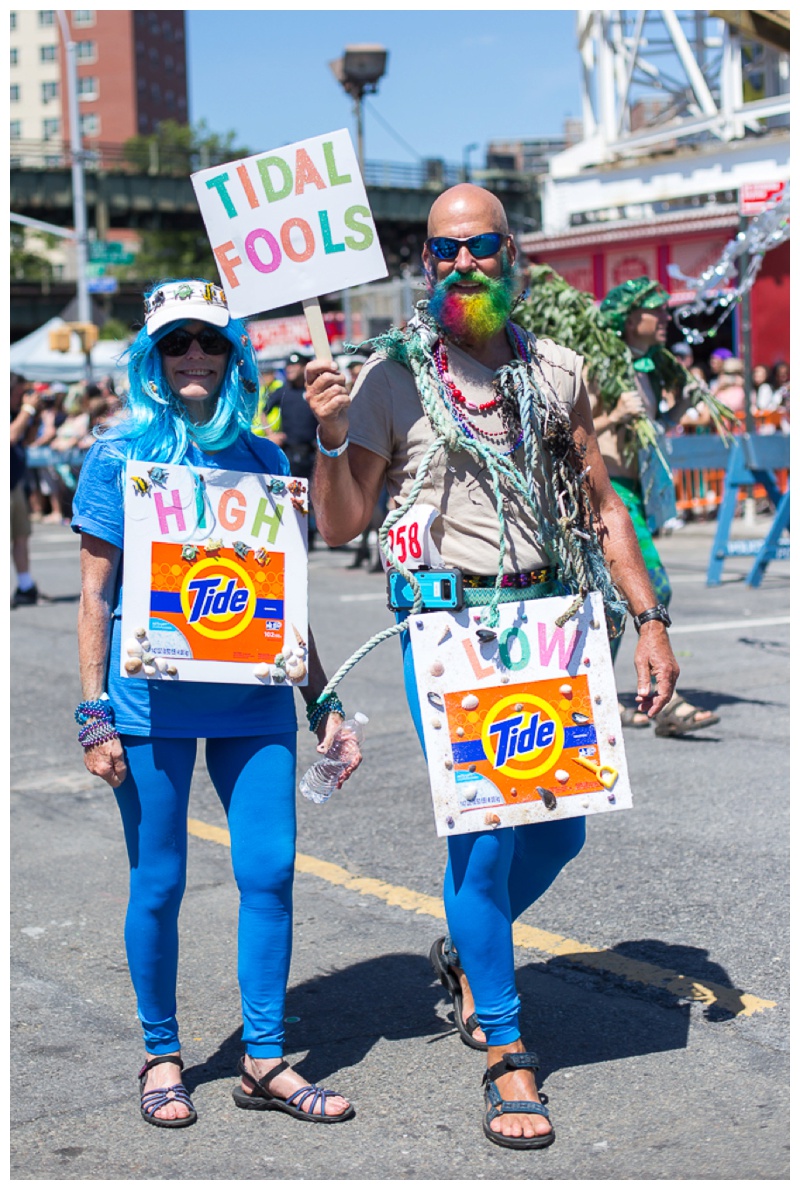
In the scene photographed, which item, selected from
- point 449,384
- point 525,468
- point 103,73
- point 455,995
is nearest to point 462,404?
point 449,384

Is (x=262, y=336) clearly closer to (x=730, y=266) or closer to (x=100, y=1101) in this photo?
(x=730, y=266)

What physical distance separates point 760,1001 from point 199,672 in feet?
5.81

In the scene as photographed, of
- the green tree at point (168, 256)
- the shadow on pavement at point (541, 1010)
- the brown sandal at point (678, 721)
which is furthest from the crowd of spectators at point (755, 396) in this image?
the green tree at point (168, 256)

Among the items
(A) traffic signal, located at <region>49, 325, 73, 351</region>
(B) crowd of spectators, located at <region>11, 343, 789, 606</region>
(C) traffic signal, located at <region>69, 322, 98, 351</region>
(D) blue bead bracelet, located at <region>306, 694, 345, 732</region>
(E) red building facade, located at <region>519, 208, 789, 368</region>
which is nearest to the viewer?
(D) blue bead bracelet, located at <region>306, 694, 345, 732</region>

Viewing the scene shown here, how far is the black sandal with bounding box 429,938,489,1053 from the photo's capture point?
3.76 m

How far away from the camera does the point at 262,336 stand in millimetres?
24422

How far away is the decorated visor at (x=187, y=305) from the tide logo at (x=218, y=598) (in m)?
0.56

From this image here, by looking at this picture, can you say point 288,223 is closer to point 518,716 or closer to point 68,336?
point 518,716

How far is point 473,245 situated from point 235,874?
5.13 feet

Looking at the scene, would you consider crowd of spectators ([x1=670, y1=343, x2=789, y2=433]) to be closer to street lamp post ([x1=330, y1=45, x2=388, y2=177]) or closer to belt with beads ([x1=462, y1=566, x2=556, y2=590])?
street lamp post ([x1=330, y1=45, x2=388, y2=177])

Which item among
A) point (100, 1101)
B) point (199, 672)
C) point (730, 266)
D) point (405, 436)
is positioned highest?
point (730, 266)

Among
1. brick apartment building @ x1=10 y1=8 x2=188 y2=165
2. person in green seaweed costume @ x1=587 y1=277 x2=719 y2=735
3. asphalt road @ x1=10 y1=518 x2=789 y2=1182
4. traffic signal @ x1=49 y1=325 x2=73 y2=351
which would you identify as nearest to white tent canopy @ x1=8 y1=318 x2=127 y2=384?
traffic signal @ x1=49 y1=325 x2=73 y2=351

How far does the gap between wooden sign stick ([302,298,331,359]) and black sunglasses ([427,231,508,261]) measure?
31 centimetres
